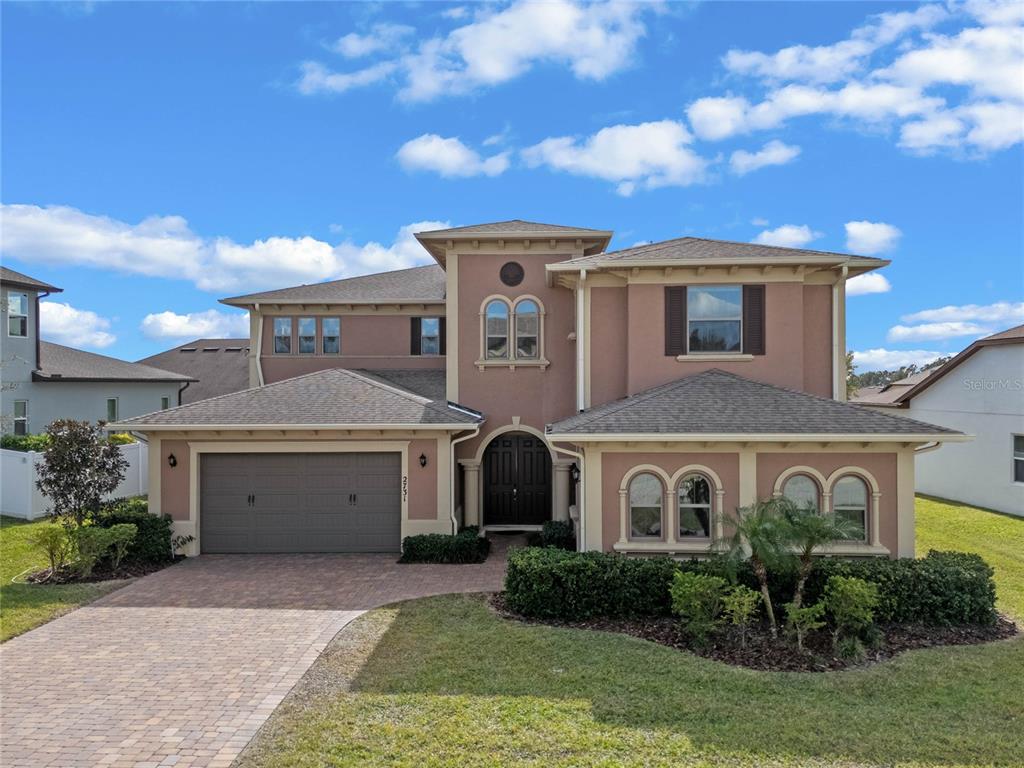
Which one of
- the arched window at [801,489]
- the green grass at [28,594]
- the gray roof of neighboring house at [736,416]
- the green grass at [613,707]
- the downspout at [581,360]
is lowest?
the green grass at [28,594]

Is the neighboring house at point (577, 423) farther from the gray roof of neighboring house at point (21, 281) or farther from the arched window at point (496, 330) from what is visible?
the gray roof of neighboring house at point (21, 281)

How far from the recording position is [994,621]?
8.59m

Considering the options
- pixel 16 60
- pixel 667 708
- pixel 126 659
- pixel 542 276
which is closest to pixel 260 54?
pixel 16 60

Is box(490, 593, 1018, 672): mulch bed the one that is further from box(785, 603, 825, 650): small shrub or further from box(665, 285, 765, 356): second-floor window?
box(665, 285, 765, 356): second-floor window

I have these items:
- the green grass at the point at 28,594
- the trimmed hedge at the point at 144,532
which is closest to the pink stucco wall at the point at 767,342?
the trimmed hedge at the point at 144,532

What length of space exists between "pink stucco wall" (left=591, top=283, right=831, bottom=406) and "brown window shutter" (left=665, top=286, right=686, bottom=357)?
4.1 inches

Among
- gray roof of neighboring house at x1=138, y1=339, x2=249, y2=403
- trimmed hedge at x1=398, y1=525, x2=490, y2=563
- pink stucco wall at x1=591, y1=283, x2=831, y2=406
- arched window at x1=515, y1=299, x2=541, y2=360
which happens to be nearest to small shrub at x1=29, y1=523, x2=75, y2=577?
trimmed hedge at x1=398, y1=525, x2=490, y2=563

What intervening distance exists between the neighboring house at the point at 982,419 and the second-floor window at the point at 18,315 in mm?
29757

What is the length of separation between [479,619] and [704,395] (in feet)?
19.1

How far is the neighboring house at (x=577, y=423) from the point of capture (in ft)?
34.1

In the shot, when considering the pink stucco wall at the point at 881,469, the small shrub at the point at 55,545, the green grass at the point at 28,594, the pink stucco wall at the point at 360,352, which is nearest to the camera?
the green grass at the point at 28,594

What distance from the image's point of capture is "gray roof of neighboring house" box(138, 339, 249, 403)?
30062 millimetres

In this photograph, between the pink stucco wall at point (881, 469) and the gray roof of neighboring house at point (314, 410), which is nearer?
the pink stucco wall at point (881, 469)

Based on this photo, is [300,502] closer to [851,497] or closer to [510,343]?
[510,343]
